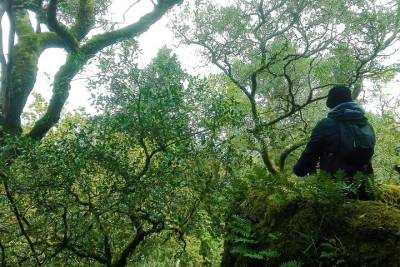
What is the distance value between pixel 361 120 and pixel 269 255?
5.71 ft

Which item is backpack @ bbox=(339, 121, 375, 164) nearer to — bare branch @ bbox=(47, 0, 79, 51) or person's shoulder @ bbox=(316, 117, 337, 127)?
person's shoulder @ bbox=(316, 117, 337, 127)

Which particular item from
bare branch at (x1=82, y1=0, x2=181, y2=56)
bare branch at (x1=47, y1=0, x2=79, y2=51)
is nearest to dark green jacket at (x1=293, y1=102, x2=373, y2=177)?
bare branch at (x1=47, y1=0, x2=79, y2=51)

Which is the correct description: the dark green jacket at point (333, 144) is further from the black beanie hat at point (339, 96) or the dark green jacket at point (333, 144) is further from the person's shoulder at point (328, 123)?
the black beanie hat at point (339, 96)

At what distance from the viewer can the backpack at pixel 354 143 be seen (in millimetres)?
3922

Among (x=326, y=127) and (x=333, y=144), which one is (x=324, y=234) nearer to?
(x=333, y=144)

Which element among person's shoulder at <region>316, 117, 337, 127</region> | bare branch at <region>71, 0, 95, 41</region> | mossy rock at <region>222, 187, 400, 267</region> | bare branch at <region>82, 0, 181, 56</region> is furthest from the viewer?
bare branch at <region>71, 0, 95, 41</region>

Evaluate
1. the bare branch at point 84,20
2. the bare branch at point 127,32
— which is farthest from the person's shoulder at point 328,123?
the bare branch at point 84,20

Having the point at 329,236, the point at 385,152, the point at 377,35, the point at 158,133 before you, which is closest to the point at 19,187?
the point at 158,133

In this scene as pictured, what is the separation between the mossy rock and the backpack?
66cm

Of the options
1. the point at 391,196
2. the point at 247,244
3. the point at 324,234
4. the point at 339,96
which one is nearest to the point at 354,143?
the point at 339,96

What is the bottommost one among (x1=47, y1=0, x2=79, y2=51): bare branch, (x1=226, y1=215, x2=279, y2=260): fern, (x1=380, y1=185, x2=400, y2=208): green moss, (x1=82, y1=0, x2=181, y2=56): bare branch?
(x1=226, y1=215, x2=279, y2=260): fern

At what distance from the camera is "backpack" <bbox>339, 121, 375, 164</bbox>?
3922 mm

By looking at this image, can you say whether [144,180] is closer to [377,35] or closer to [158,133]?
[158,133]

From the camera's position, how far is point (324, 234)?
324cm
